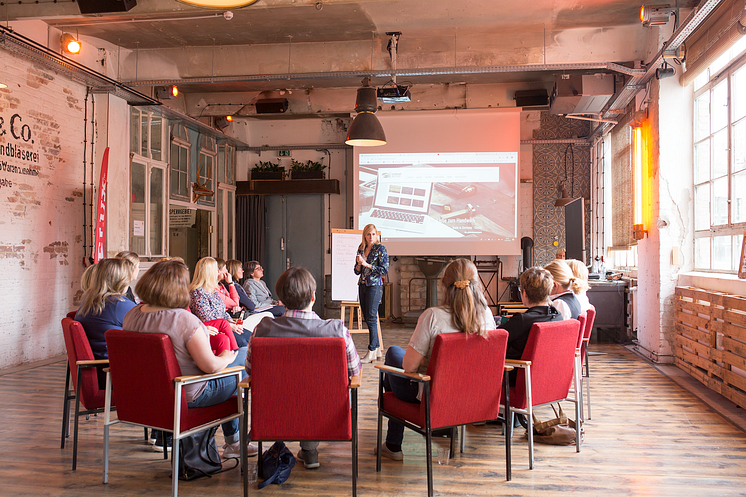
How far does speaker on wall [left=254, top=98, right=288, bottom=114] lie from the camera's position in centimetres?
931

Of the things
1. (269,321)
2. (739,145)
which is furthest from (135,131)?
(739,145)

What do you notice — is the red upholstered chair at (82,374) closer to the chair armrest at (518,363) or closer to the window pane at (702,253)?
the chair armrest at (518,363)

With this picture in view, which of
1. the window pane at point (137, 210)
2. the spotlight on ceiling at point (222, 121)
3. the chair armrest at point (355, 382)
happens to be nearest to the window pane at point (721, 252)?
the chair armrest at point (355, 382)

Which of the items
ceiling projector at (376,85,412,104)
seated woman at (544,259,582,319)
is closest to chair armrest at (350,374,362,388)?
seated woman at (544,259,582,319)

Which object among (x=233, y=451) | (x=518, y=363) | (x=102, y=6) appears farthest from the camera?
(x=102, y=6)

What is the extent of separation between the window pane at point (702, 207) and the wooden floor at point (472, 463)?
7.44ft

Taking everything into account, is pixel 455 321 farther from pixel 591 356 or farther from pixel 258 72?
pixel 258 72

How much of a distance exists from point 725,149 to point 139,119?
7.30 meters

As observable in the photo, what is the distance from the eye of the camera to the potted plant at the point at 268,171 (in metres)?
10.4

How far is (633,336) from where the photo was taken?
7.22 metres

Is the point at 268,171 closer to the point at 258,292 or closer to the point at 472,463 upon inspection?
the point at 258,292

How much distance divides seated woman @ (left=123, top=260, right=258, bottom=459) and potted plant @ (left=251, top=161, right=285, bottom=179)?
7855 millimetres

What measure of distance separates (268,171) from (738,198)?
7926 millimetres

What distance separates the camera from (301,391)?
94.7 inches
